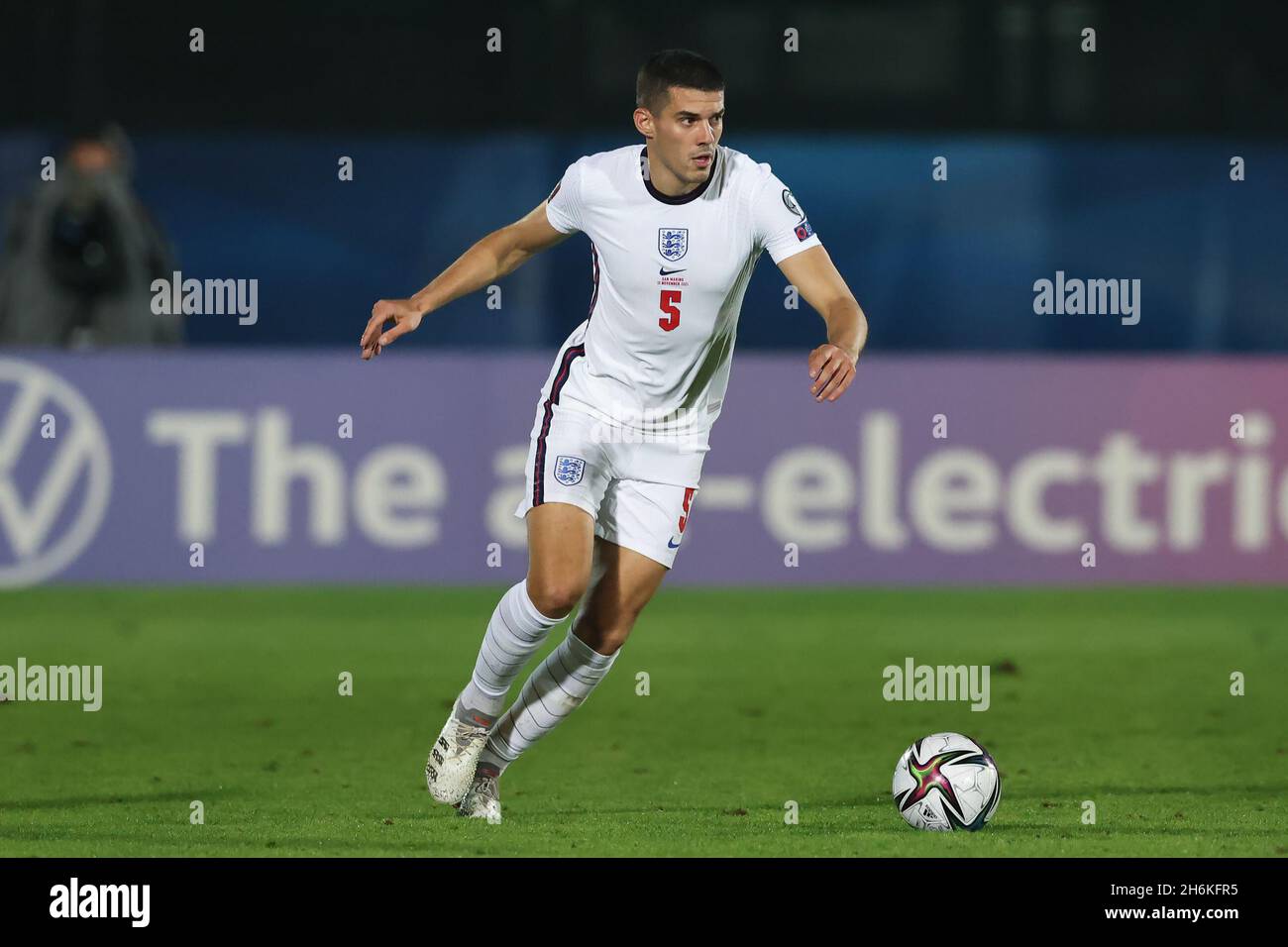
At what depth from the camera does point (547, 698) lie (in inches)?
247

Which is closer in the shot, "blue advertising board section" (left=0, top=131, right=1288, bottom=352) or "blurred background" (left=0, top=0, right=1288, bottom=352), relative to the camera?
"blurred background" (left=0, top=0, right=1288, bottom=352)

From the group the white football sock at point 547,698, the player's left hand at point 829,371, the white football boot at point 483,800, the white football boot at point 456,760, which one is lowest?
the white football boot at point 483,800

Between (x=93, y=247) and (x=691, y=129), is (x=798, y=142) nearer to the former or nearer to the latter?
(x=93, y=247)

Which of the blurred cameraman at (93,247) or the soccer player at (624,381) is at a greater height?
the blurred cameraman at (93,247)

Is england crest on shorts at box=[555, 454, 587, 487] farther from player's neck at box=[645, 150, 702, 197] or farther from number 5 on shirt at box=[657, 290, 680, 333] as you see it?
player's neck at box=[645, 150, 702, 197]

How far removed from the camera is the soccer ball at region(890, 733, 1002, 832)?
19.3 ft

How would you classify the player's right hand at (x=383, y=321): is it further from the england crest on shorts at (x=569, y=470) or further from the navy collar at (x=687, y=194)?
the navy collar at (x=687, y=194)

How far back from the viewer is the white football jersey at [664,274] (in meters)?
6.14

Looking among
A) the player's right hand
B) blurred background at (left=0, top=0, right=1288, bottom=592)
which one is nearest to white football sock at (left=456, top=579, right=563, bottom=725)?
the player's right hand

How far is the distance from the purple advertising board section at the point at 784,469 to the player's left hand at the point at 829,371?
6.27 m

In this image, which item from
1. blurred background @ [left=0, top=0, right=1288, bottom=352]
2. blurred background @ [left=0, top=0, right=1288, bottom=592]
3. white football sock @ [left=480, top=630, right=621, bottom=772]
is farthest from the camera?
blurred background @ [left=0, top=0, right=1288, bottom=352]

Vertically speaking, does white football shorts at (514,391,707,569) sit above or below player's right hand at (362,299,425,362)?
below

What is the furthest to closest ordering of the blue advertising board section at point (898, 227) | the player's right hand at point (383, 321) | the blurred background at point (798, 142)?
the blue advertising board section at point (898, 227), the blurred background at point (798, 142), the player's right hand at point (383, 321)

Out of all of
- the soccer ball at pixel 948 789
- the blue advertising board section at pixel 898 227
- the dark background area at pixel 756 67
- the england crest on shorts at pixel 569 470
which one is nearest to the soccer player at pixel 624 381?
the england crest on shorts at pixel 569 470
